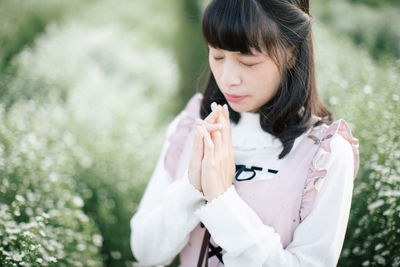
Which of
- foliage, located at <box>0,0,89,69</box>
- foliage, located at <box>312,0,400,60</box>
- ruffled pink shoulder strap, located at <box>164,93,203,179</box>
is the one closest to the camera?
ruffled pink shoulder strap, located at <box>164,93,203,179</box>

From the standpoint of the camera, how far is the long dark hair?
1133mm

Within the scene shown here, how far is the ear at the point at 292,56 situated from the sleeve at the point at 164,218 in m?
0.61

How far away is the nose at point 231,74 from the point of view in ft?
3.89

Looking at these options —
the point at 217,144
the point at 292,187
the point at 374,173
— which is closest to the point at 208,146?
the point at 217,144

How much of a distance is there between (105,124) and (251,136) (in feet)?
5.86

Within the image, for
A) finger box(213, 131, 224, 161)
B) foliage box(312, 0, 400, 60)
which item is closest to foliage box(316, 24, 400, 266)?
finger box(213, 131, 224, 161)

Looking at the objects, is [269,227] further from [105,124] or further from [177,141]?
[105,124]

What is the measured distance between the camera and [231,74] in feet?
3.89

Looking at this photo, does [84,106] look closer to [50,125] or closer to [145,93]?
[50,125]

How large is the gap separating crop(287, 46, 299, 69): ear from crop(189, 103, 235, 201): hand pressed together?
32 cm

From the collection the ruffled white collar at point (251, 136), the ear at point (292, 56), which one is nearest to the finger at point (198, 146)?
the ruffled white collar at point (251, 136)

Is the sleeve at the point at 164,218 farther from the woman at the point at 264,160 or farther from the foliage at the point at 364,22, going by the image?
the foliage at the point at 364,22

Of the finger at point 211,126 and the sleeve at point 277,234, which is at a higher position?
the finger at point 211,126

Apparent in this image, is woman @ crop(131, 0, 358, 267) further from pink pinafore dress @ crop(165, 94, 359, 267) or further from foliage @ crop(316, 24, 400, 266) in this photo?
foliage @ crop(316, 24, 400, 266)
